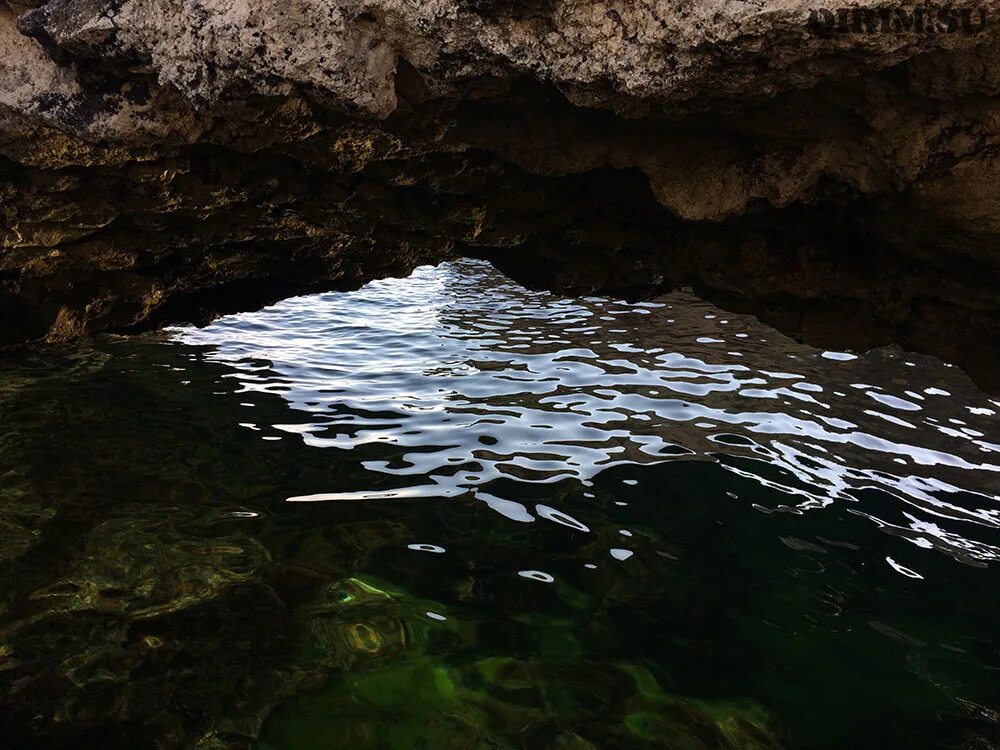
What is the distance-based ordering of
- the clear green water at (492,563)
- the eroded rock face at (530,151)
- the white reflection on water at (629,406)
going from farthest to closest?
1. the white reflection on water at (629,406)
2. the clear green water at (492,563)
3. the eroded rock face at (530,151)

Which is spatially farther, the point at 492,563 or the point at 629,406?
the point at 629,406

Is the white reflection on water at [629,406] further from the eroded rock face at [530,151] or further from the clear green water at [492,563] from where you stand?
the eroded rock face at [530,151]

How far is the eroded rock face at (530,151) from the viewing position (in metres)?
2.47

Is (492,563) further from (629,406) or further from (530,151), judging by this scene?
(629,406)

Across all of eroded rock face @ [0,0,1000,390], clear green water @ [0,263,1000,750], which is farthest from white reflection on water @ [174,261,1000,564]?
eroded rock face @ [0,0,1000,390]

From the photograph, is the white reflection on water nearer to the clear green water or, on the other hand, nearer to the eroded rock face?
the clear green water

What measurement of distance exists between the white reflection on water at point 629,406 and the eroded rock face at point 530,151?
36.2 inches

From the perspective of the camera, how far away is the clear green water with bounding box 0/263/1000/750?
8.80 feet

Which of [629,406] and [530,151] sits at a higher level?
[530,151]

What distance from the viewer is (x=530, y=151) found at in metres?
3.63

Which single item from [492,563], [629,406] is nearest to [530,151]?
[492,563]

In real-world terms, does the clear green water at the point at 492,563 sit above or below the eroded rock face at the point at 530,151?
below

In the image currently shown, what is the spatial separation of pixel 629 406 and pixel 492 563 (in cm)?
278

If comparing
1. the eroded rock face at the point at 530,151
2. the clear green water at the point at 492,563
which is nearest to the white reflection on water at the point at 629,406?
the clear green water at the point at 492,563
